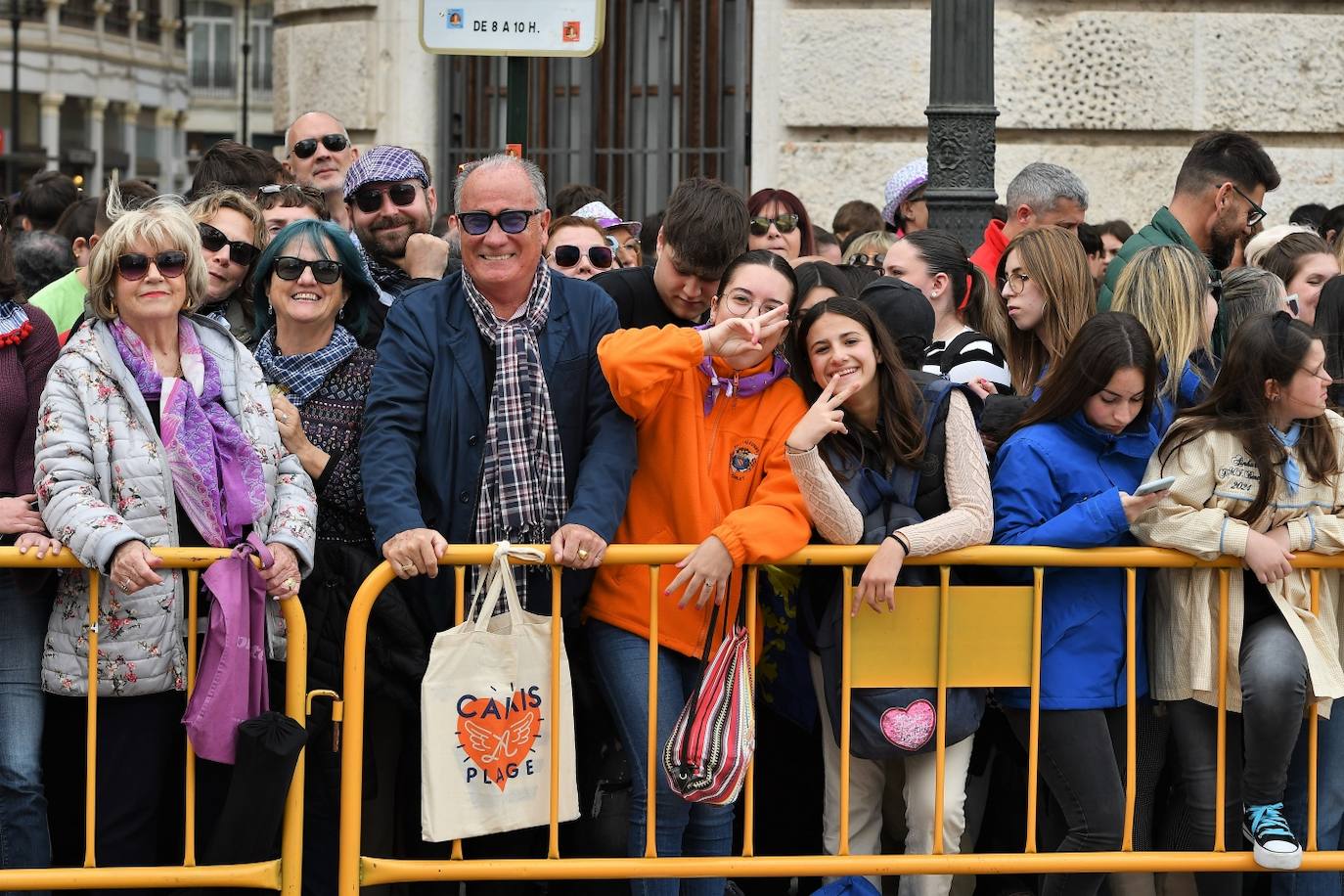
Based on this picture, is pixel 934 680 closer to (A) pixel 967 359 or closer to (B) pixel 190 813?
(A) pixel 967 359

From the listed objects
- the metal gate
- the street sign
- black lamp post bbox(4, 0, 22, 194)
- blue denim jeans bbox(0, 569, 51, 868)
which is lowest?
blue denim jeans bbox(0, 569, 51, 868)

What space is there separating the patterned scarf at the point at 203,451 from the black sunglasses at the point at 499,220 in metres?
0.76

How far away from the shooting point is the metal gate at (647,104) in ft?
30.8

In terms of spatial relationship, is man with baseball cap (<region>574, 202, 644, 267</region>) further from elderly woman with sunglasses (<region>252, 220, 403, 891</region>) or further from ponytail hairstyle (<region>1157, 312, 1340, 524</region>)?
ponytail hairstyle (<region>1157, 312, 1340, 524</region>)

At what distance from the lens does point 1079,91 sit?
904cm

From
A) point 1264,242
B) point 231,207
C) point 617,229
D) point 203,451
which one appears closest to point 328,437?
point 203,451

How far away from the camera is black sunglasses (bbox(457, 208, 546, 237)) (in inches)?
170

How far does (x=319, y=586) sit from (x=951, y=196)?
9.14ft

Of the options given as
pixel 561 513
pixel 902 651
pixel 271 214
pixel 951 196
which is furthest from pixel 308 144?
pixel 902 651

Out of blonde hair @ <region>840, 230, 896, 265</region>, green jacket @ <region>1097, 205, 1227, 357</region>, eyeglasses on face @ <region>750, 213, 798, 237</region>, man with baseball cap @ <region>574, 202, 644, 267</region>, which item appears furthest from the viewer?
blonde hair @ <region>840, 230, 896, 265</region>

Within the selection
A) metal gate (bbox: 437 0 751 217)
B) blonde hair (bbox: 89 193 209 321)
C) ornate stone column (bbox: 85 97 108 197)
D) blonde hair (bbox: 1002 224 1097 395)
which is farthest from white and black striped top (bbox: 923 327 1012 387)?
ornate stone column (bbox: 85 97 108 197)

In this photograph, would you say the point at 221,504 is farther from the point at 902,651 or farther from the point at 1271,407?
the point at 1271,407

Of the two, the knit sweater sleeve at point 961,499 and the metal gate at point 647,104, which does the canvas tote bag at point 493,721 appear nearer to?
the knit sweater sleeve at point 961,499

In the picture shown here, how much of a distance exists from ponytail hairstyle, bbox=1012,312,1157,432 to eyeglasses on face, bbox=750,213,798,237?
2043 millimetres
